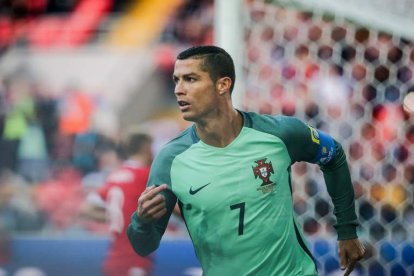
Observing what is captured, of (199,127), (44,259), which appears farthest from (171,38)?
(199,127)

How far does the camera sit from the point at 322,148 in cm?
270

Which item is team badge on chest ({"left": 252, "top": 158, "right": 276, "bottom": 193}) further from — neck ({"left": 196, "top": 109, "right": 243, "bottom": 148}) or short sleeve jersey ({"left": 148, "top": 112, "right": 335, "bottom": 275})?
neck ({"left": 196, "top": 109, "right": 243, "bottom": 148})

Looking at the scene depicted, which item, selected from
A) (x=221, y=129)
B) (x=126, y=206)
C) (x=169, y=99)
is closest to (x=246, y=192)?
(x=221, y=129)

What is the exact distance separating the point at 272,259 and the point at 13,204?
2.83 meters

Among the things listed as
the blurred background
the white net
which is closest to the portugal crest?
the blurred background

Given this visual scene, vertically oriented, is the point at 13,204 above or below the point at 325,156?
below

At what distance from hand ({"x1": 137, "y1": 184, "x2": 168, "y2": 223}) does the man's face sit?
0.31 m

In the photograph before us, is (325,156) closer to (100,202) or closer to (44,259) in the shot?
(100,202)

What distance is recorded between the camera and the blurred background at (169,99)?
157 inches

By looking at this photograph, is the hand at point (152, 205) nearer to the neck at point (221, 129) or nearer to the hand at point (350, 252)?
the neck at point (221, 129)

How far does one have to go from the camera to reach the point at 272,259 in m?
2.57

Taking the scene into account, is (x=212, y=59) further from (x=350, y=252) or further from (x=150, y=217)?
(x=350, y=252)

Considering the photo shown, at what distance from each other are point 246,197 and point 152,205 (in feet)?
1.12

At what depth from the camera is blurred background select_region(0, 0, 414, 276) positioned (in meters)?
4.00
